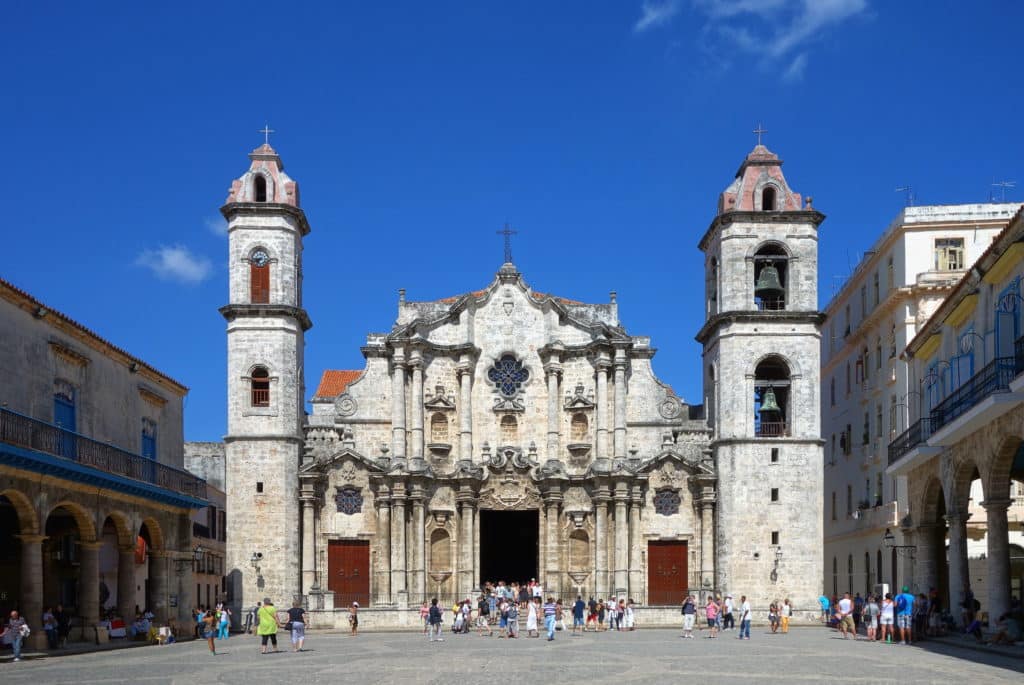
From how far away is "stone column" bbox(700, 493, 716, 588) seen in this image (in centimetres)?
4616

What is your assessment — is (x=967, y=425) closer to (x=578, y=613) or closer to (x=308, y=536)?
(x=578, y=613)

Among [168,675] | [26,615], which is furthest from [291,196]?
[168,675]

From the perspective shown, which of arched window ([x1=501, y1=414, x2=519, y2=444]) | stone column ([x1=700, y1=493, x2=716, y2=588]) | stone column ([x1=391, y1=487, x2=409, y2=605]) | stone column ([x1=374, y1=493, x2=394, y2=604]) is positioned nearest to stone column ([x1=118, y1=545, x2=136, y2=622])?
stone column ([x1=391, y1=487, x2=409, y2=605])

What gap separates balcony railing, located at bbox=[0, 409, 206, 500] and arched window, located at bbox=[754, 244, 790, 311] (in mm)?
20620

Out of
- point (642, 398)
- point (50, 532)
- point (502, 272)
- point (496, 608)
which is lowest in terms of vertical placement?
point (496, 608)

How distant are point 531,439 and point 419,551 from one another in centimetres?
595

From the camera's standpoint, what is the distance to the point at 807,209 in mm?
46531

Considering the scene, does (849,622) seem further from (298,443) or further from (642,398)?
(298,443)

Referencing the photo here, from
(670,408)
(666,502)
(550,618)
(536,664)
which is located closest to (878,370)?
(670,408)

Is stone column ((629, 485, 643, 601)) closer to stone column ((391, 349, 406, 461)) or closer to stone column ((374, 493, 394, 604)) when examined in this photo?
stone column ((391, 349, 406, 461))

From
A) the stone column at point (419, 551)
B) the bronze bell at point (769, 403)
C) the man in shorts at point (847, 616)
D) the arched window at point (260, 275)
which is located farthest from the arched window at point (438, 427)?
the man in shorts at point (847, 616)

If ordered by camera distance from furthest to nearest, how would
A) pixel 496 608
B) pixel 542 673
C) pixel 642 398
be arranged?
pixel 642 398
pixel 496 608
pixel 542 673

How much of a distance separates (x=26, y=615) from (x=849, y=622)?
20.7 metres

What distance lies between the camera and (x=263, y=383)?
46562 mm
